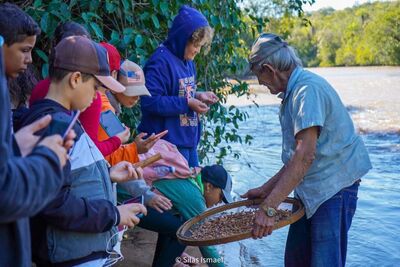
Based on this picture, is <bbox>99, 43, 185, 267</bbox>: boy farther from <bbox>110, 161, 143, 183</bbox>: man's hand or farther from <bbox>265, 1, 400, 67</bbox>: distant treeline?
<bbox>265, 1, 400, 67</bbox>: distant treeline

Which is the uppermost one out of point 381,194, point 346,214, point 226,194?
point 346,214

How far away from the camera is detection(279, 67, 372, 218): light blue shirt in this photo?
2.86 meters

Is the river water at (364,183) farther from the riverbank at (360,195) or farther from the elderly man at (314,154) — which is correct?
the elderly man at (314,154)

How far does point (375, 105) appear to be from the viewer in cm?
1642

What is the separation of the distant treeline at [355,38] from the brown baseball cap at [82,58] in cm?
2858

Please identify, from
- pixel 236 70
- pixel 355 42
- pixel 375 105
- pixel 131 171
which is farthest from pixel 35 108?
pixel 355 42

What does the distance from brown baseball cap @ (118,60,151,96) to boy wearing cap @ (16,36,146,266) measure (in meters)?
0.91

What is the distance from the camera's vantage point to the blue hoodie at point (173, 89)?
3477 mm

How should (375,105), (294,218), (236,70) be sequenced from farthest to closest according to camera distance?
(375,105), (236,70), (294,218)

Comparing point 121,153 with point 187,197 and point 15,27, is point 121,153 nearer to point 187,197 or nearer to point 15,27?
point 187,197

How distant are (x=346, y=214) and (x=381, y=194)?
3.94 metres

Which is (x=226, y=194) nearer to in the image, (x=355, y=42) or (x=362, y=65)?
(x=362, y=65)

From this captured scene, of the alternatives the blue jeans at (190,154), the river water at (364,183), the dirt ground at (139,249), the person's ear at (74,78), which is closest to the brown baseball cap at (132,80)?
the blue jeans at (190,154)

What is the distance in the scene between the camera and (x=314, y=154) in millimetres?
2820
